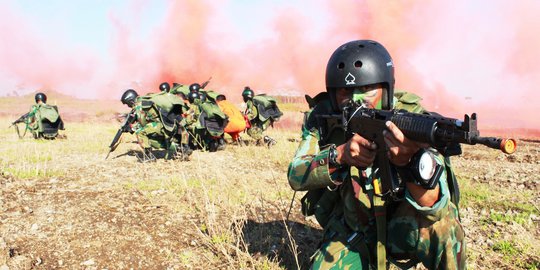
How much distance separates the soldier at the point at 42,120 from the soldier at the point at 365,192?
37.3ft

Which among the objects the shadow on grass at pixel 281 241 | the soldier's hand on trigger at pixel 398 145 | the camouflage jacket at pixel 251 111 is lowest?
the shadow on grass at pixel 281 241

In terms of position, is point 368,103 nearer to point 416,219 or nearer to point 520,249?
point 416,219

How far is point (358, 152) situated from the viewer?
2.08m

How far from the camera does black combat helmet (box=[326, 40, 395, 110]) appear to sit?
8.13ft

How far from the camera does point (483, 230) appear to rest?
12.9 feet

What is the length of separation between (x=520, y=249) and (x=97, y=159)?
285 inches

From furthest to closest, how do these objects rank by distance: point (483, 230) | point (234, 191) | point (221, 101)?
point (221, 101), point (234, 191), point (483, 230)

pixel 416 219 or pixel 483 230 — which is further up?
pixel 416 219

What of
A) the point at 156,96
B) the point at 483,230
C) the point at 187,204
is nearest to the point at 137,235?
the point at 187,204

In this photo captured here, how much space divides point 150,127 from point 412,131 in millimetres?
6917

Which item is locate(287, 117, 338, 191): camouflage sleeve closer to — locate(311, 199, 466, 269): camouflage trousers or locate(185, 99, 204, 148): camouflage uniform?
locate(311, 199, 466, 269): camouflage trousers

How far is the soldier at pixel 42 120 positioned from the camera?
11.9m

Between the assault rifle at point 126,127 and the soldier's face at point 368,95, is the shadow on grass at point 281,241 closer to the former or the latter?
the soldier's face at point 368,95

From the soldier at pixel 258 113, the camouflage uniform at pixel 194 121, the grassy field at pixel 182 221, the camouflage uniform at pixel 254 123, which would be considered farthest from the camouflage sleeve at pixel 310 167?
the camouflage uniform at pixel 254 123
